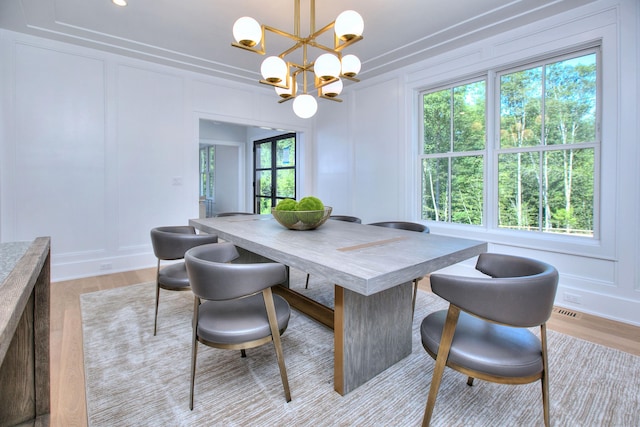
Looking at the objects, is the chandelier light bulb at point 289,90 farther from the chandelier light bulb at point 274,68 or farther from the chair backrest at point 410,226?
the chair backrest at point 410,226

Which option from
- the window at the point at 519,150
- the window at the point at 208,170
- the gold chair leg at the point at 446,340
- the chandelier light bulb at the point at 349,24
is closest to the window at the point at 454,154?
the window at the point at 519,150

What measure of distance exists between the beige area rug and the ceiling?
2.87 meters

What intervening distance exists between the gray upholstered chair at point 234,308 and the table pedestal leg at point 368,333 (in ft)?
0.98

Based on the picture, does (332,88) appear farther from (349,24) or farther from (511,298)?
(511,298)

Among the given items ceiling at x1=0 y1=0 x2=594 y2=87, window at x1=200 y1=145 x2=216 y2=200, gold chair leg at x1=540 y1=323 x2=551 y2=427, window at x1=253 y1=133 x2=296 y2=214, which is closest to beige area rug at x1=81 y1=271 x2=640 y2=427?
gold chair leg at x1=540 y1=323 x2=551 y2=427

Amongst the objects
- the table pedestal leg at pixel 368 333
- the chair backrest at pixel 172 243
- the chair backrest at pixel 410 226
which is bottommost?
the table pedestal leg at pixel 368 333

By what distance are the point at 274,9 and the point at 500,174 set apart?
292cm

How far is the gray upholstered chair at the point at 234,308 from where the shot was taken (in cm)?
138

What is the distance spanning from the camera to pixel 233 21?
123 inches

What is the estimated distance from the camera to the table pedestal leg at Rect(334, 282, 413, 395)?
63.9 inches

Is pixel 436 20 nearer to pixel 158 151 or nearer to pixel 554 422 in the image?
pixel 554 422

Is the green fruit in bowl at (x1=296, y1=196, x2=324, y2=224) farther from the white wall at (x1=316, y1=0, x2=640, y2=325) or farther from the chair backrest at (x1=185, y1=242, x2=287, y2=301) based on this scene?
the white wall at (x1=316, y1=0, x2=640, y2=325)

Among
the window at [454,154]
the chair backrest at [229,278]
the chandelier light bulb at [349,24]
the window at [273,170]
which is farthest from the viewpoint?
the window at [273,170]

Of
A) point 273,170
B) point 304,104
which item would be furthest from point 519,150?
point 273,170
